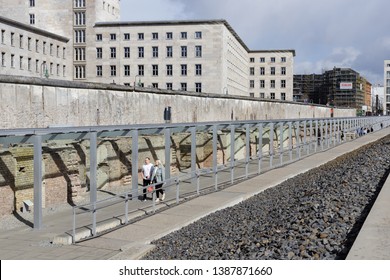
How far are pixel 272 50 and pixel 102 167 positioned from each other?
9995 cm

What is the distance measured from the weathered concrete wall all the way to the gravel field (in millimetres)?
8833

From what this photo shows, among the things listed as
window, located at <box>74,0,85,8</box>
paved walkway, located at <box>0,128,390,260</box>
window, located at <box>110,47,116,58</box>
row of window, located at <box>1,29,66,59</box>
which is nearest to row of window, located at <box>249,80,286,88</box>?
window, located at <box>110,47,116,58</box>

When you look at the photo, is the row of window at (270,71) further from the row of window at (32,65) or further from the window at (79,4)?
the row of window at (32,65)

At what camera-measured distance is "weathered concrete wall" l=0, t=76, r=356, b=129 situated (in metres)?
19.0

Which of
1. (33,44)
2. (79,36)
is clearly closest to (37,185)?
(33,44)

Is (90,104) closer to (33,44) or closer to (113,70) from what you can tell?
(33,44)

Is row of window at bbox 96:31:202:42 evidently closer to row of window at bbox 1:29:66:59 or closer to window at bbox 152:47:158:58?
window at bbox 152:47:158:58

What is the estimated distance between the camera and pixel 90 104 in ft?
78.1

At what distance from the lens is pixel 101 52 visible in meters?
81.6

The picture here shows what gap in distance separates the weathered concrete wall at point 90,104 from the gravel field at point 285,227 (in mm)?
8833

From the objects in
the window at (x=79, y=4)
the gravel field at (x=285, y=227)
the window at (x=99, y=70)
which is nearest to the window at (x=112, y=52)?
the window at (x=99, y=70)

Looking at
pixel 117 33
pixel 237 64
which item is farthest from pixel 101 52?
pixel 237 64

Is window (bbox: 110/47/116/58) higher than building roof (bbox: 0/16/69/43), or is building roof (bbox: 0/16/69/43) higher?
building roof (bbox: 0/16/69/43)
